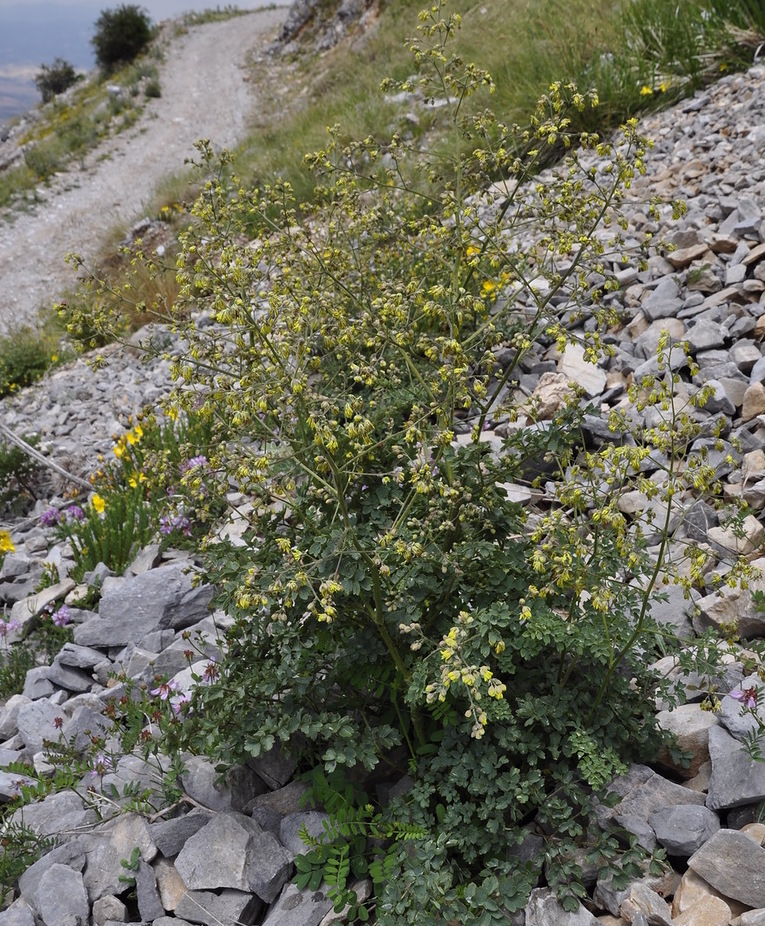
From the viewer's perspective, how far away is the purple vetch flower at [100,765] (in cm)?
309

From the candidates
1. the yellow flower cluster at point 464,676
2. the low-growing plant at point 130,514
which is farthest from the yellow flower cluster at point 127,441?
the yellow flower cluster at point 464,676

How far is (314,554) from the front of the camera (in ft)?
8.01

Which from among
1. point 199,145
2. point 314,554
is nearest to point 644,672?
point 314,554

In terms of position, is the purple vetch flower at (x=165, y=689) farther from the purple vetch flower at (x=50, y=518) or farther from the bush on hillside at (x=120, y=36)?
the bush on hillside at (x=120, y=36)

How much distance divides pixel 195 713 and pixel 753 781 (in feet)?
6.30

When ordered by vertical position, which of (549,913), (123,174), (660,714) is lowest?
(660,714)

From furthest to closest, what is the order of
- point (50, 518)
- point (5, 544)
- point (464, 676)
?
point (50, 518) → point (5, 544) → point (464, 676)

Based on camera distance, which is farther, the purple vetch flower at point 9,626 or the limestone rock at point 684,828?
the purple vetch flower at point 9,626

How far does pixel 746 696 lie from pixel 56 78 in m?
45.7

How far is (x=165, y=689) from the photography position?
3.22 m

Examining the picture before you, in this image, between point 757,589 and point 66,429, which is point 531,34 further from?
point 757,589

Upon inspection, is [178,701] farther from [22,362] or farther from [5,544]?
[22,362]

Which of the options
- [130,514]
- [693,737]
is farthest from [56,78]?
[693,737]

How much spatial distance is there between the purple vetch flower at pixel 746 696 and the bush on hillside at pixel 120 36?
3852 centimetres
